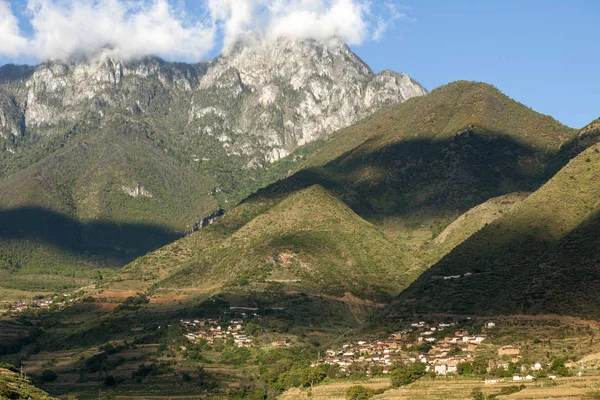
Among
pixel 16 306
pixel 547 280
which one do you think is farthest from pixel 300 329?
pixel 16 306

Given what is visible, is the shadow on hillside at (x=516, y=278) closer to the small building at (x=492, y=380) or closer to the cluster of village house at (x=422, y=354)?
the cluster of village house at (x=422, y=354)

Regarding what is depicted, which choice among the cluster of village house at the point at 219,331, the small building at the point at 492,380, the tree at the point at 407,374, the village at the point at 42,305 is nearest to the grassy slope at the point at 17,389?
the tree at the point at 407,374

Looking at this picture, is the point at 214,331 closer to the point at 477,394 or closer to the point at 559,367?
the point at 477,394

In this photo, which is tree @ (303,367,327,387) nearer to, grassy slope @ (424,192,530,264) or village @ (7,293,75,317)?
grassy slope @ (424,192,530,264)

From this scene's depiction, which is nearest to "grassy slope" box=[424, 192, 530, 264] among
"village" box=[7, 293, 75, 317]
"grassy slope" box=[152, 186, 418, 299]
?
"grassy slope" box=[152, 186, 418, 299]

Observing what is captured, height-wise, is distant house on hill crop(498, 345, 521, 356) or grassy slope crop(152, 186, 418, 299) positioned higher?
grassy slope crop(152, 186, 418, 299)

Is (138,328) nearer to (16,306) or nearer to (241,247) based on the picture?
(241,247)
